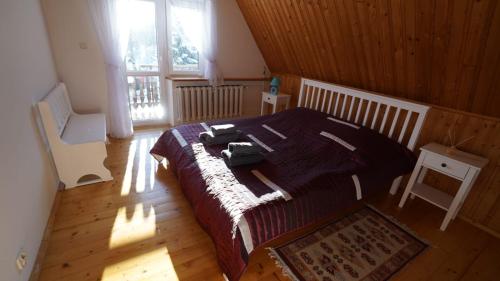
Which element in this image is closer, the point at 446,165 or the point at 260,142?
the point at 446,165

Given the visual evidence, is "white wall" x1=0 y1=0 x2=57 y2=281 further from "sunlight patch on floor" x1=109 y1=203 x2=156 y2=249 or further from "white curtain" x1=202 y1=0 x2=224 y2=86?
"white curtain" x1=202 y1=0 x2=224 y2=86

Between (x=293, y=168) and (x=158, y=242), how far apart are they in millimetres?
1128

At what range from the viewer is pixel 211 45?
11.8ft

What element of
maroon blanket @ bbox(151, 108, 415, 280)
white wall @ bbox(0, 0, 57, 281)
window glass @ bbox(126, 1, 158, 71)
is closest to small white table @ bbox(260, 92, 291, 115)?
maroon blanket @ bbox(151, 108, 415, 280)

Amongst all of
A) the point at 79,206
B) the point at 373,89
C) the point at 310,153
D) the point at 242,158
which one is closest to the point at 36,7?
the point at 79,206

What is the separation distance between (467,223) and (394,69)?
5.00 ft

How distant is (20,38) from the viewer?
1823mm

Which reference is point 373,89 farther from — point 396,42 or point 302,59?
point 302,59

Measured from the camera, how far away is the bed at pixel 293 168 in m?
1.42

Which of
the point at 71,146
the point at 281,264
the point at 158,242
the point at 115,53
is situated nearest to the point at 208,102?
the point at 115,53

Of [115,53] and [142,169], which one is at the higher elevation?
[115,53]

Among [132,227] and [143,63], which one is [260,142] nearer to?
[132,227]

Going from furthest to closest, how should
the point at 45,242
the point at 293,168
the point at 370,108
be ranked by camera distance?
the point at 370,108 < the point at 293,168 < the point at 45,242

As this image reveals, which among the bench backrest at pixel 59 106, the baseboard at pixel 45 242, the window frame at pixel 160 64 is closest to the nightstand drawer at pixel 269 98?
the window frame at pixel 160 64
